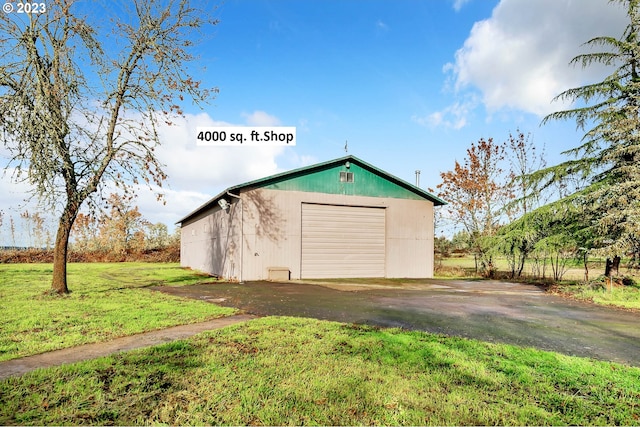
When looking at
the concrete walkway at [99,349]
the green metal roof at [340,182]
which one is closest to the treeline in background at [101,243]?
the green metal roof at [340,182]

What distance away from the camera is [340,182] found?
16781 mm

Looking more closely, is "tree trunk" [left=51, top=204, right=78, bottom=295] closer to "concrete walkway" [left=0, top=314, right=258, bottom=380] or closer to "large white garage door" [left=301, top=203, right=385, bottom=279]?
"concrete walkway" [left=0, top=314, right=258, bottom=380]

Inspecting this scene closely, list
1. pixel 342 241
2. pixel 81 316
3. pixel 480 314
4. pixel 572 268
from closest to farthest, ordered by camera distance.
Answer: pixel 81 316 → pixel 480 314 → pixel 342 241 → pixel 572 268

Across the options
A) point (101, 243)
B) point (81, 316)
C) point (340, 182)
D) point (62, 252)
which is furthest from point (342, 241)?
point (101, 243)

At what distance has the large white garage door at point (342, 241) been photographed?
16.1 meters

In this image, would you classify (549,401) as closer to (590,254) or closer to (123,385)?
(123,385)

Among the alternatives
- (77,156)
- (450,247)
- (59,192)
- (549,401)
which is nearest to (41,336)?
(59,192)

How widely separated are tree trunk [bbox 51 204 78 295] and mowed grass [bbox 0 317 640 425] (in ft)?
24.2

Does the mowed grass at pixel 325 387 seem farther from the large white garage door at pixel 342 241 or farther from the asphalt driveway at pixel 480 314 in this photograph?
the large white garage door at pixel 342 241

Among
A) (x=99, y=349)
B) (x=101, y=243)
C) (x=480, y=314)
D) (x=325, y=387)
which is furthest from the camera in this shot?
(x=101, y=243)

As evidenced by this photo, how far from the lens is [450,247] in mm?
28578

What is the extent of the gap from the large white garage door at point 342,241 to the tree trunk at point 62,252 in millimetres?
8691

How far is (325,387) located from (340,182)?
13.6m

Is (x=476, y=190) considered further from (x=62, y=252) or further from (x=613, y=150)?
(x=62, y=252)
